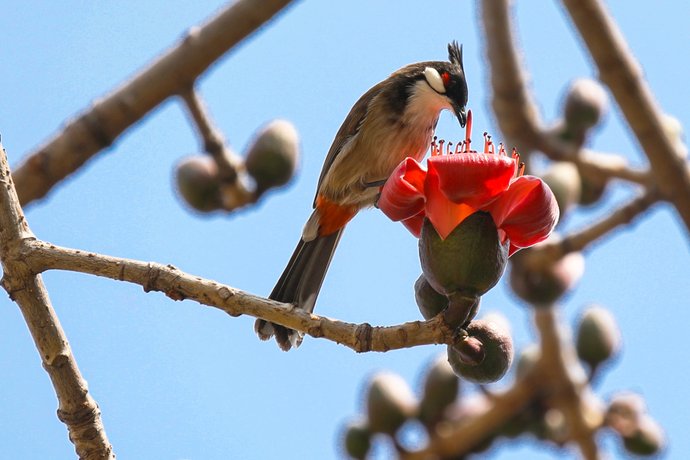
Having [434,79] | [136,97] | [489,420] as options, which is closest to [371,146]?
[434,79]

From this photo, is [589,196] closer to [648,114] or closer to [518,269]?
[518,269]

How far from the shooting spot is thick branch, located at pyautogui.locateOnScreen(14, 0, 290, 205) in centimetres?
260

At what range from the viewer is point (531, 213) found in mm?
1952

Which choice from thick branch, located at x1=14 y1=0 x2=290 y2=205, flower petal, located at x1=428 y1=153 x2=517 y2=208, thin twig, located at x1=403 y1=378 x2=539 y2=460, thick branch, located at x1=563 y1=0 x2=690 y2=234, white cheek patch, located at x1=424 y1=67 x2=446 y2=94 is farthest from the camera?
thin twig, located at x1=403 y1=378 x2=539 y2=460

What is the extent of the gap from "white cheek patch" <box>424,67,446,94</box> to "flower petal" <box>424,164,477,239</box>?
2980 millimetres

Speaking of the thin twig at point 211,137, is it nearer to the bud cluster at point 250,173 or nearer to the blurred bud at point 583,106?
the bud cluster at point 250,173

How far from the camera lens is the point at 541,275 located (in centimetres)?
435

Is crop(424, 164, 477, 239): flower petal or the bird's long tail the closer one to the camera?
crop(424, 164, 477, 239): flower petal

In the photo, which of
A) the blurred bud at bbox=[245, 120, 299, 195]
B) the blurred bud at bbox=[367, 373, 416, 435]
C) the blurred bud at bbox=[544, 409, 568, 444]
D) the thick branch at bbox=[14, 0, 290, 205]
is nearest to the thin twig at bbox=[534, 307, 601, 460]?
the blurred bud at bbox=[544, 409, 568, 444]

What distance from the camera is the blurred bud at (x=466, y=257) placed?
1.95 m

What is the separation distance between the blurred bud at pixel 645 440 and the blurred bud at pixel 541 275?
101 centimetres

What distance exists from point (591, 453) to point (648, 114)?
11.8ft

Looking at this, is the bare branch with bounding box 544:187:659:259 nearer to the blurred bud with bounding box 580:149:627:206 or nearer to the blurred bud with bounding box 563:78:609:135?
the blurred bud with bounding box 580:149:627:206

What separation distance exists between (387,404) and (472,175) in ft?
10.8
